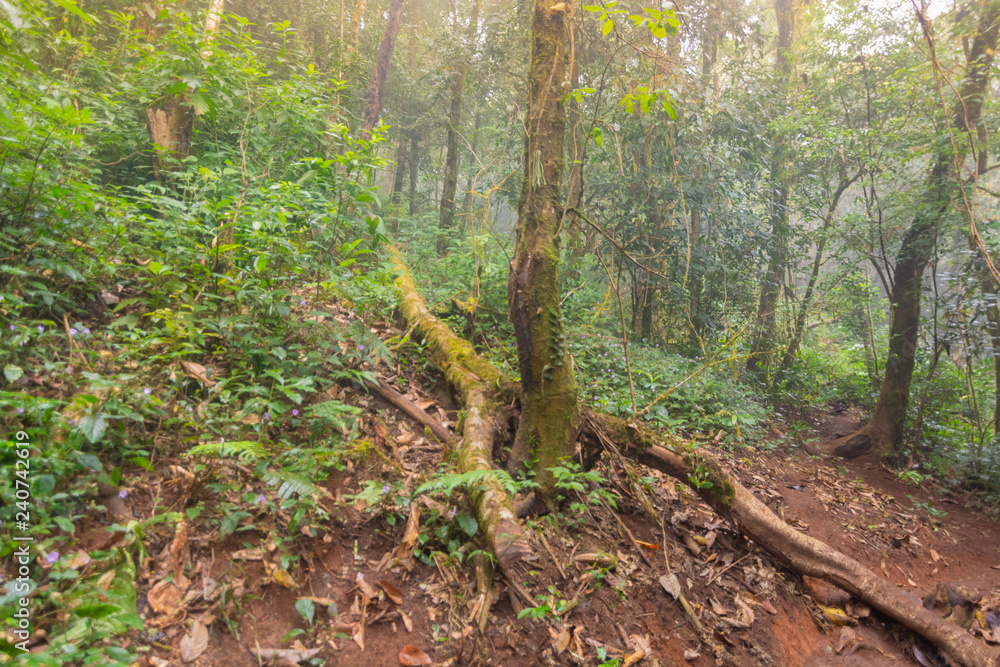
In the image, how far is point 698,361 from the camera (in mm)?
8039

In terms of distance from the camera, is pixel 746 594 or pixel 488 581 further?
pixel 746 594

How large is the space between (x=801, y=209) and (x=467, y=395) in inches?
359

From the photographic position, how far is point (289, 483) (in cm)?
245

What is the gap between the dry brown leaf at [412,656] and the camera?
2.24m

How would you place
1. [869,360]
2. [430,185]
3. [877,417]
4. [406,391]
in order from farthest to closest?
[430,185]
[869,360]
[877,417]
[406,391]

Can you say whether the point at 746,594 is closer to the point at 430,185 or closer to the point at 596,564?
the point at 596,564

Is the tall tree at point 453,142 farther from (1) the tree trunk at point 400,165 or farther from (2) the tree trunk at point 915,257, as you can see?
(2) the tree trunk at point 915,257

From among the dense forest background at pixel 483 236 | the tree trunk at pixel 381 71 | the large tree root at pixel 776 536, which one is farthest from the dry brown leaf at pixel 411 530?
the tree trunk at pixel 381 71

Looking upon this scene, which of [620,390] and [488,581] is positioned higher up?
[620,390]

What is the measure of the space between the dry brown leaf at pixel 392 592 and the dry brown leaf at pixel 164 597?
946mm

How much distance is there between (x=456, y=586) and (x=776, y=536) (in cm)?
259

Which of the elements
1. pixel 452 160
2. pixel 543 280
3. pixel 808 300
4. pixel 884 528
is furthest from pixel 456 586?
pixel 452 160

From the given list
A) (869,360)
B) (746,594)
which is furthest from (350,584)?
(869,360)

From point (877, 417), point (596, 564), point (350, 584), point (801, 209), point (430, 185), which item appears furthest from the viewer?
point (430, 185)
